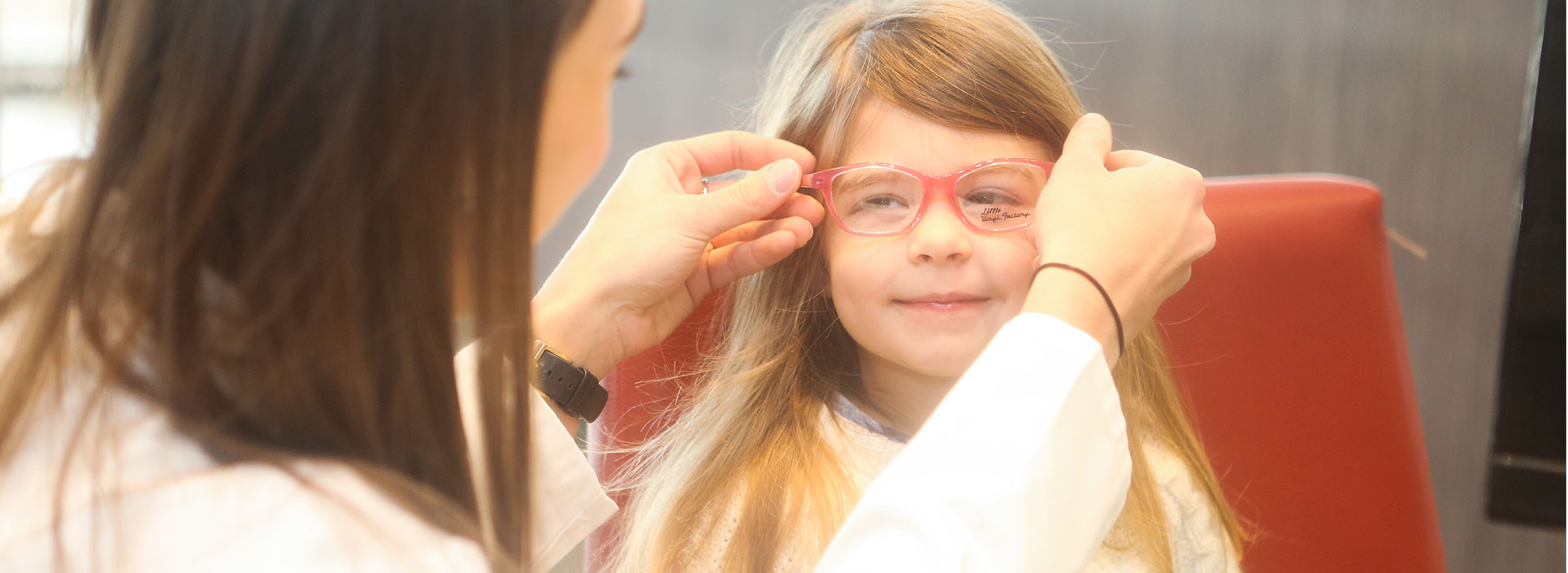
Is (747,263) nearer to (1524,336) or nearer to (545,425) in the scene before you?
(545,425)

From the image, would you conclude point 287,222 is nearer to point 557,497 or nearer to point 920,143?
point 557,497

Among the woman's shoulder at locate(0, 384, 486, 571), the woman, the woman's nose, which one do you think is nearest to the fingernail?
the woman's nose

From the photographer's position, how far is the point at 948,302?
3.04ft

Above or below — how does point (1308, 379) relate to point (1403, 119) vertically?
below

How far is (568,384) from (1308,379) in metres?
0.78

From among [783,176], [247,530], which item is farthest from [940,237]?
[247,530]

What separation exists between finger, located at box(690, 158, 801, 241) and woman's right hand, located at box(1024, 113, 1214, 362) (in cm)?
24

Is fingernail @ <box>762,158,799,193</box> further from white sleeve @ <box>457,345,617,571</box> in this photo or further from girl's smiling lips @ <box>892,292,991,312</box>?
white sleeve @ <box>457,345,617,571</box>

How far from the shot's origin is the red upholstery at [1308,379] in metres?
1.08

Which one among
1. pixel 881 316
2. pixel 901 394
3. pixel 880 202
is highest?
pixel 880 202

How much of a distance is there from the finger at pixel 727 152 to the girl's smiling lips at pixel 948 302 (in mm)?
173

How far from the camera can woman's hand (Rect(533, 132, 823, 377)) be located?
36.0 inches

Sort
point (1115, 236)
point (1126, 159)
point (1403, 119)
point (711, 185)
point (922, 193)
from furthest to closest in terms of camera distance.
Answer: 1. point (1403, 119)
2. point (711, 185)
3. point (922, 193)
4. point (1126, 159)
5. point (1115, 236)

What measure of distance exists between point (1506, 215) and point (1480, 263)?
3.1 inches
